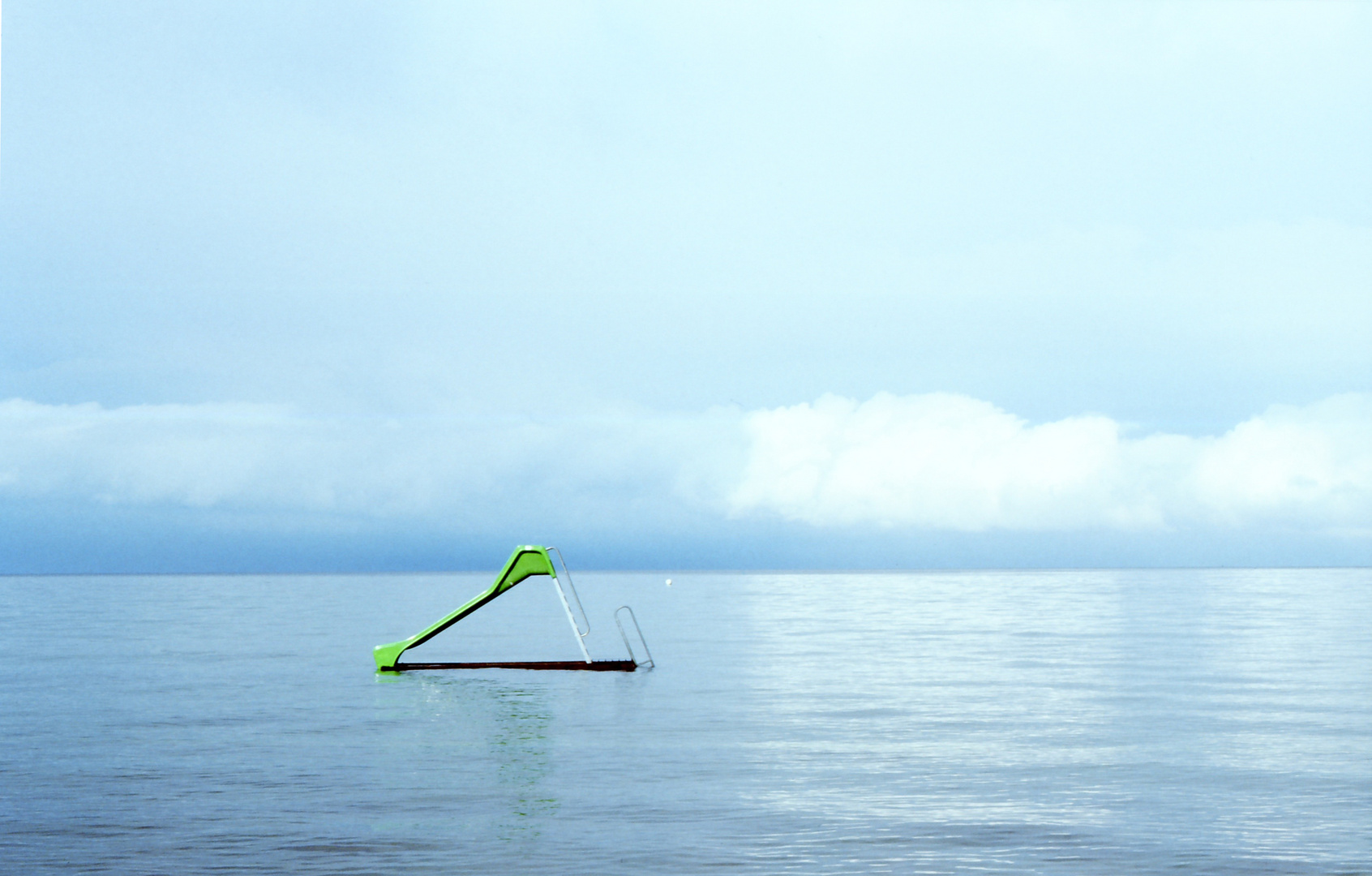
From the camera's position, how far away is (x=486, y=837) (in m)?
17.3

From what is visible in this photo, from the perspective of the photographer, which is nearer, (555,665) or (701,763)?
(701,763)

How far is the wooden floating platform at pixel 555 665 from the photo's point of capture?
4159 cm

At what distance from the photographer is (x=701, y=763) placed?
23.2m

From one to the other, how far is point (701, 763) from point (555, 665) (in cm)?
2000

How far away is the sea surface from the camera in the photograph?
16.6 meters

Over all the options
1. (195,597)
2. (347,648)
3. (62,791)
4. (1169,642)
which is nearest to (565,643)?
(347,648)

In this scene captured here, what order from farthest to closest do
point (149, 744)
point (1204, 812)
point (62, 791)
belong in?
point (149, 744) < point (62, 791) < point (1204, 812)

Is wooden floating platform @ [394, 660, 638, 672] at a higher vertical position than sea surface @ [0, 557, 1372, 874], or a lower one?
higher

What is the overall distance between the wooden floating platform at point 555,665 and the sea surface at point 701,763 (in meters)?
0.49

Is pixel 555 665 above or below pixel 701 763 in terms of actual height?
above

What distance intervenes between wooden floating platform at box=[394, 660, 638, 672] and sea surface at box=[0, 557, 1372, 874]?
0.49 m

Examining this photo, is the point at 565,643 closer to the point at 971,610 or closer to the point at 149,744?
the point at 149,744

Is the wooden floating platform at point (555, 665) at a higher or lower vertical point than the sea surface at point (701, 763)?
higher

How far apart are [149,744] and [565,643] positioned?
33444mm
